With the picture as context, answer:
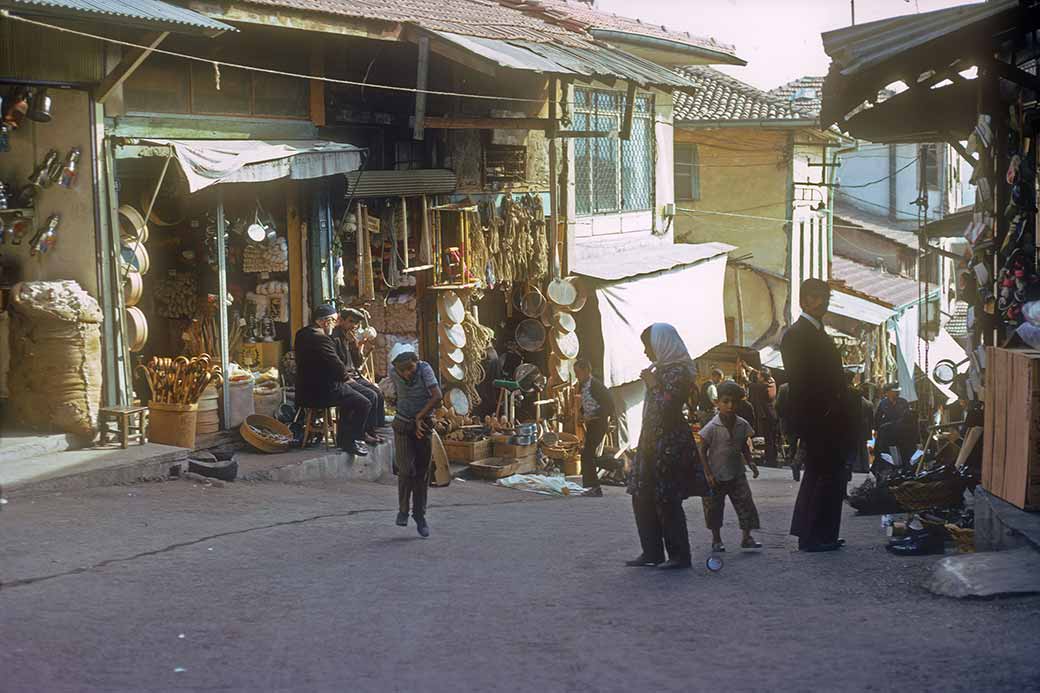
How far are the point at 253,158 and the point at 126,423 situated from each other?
284cm

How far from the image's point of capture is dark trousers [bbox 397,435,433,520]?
10.0 m

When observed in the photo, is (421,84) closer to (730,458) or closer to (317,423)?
(317,423)

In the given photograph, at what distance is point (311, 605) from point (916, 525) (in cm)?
440

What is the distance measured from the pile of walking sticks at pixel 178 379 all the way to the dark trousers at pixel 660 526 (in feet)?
18.9

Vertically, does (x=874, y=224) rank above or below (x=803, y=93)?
below

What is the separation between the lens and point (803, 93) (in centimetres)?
3647

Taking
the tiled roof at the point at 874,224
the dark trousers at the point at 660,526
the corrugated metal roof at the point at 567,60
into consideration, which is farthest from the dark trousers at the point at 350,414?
the tiled roof at the point at 874,224

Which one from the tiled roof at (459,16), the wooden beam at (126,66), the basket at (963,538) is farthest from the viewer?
the tiled roof at (459,16)

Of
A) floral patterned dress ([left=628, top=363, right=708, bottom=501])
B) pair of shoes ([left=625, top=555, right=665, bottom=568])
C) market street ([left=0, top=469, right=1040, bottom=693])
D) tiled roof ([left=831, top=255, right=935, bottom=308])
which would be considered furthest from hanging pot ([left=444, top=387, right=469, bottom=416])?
tiled roof ([left=831, top=255, right=935, bottom=308])

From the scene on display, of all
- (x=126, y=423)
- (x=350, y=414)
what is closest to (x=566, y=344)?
(x=350, y=414)

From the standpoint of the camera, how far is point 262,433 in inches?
542

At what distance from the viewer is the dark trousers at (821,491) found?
8984mm

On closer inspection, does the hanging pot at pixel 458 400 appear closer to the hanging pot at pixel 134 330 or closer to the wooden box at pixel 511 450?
the wooden box at pixel 511 450

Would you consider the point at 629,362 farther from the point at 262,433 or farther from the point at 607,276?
the point at 262,433
